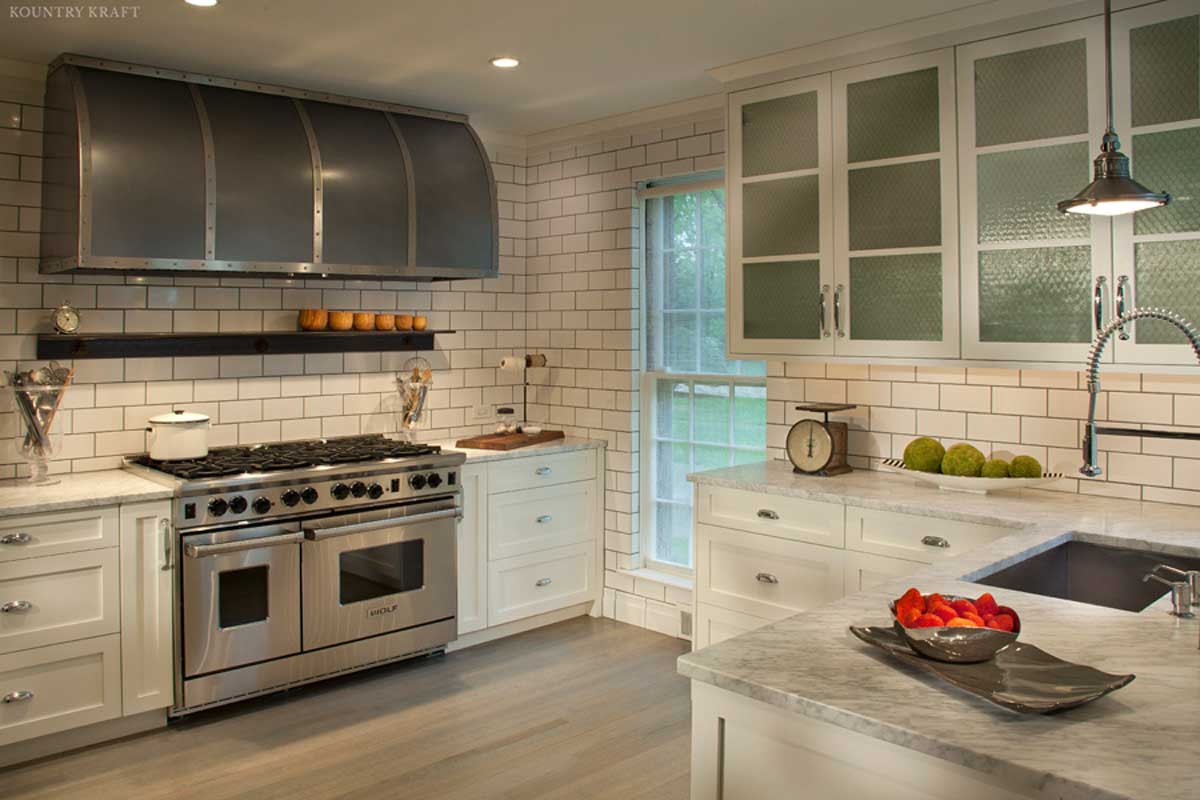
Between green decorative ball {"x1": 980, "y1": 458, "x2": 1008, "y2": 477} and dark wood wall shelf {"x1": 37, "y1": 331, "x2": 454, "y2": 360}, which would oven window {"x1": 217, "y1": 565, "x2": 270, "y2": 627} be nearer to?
dark wood wall shelf {"x1": 37, "y1": 331, "x2": 454, "y2": 360}

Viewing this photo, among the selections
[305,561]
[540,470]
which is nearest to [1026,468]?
[540,470]

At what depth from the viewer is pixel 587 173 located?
17.4 ft

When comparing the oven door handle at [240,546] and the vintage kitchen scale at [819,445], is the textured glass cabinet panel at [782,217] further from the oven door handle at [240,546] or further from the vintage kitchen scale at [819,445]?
the oven door handle at [240,546]

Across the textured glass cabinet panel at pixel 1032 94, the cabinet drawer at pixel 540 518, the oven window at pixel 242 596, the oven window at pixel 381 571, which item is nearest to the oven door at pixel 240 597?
the oven window at pixel 242 596

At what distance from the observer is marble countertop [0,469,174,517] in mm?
3426

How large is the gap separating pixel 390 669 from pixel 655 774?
156cm

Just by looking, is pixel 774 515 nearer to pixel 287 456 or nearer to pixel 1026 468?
pixel 1026 468

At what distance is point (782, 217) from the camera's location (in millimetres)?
3980

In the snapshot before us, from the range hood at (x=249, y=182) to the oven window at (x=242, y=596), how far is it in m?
1.23

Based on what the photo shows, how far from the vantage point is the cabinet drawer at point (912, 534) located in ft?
10.3

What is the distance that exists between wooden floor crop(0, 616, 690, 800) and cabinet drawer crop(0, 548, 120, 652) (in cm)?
46

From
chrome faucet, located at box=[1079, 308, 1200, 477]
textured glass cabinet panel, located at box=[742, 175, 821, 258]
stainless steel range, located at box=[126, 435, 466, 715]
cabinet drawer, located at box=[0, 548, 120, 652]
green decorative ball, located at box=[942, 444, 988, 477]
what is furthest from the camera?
textured glass cabinet panel, located at box=[742, 175, 821, 258]

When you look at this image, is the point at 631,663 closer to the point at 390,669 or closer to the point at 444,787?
the point at 390,669

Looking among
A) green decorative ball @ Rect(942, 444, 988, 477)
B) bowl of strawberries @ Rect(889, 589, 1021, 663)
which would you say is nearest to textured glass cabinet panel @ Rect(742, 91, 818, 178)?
green decorative ball @ Rect(942, 444, 988, 477)
